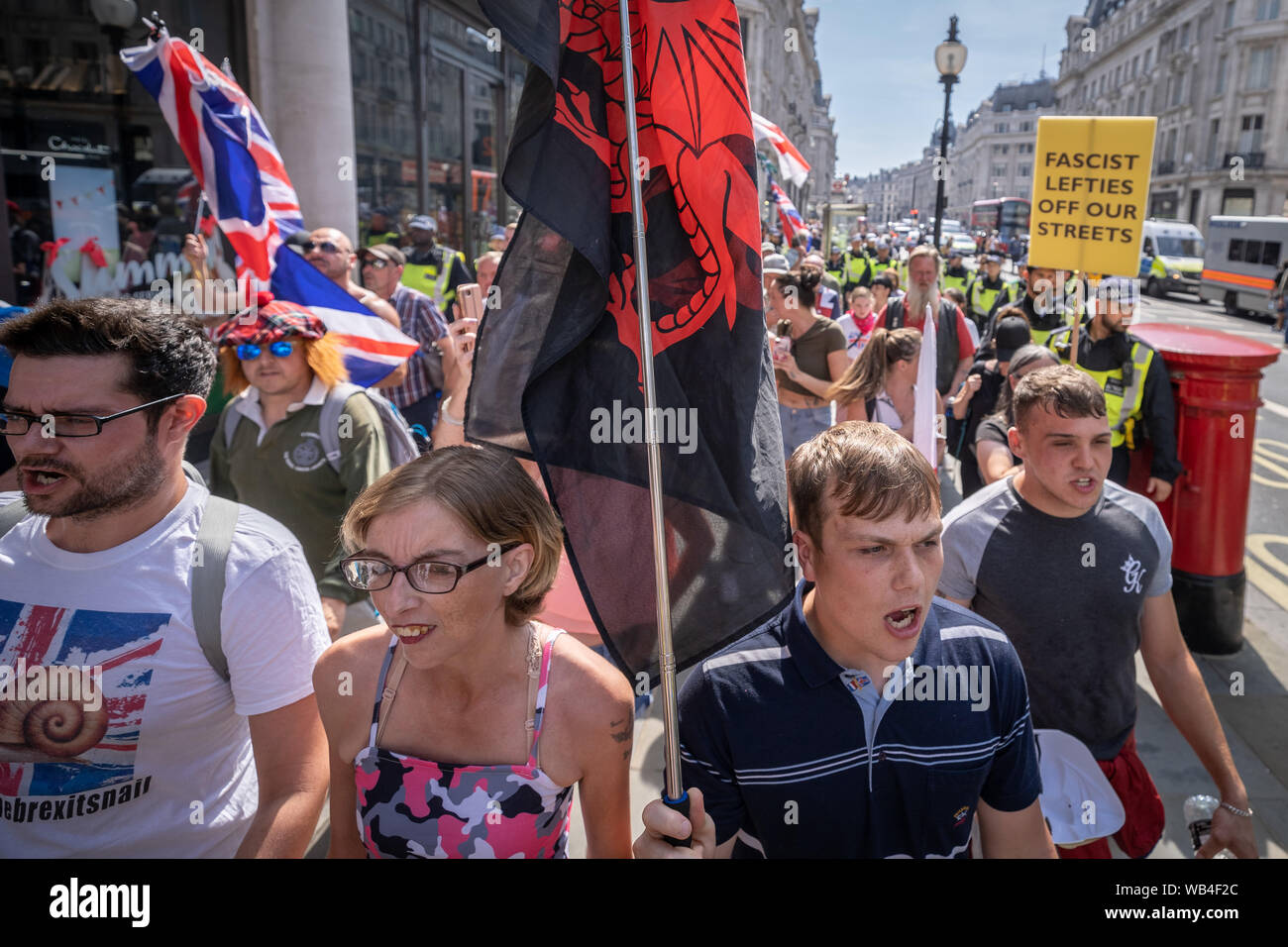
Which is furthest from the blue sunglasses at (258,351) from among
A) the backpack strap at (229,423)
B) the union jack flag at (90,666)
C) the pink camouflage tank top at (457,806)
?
the pink camouflage tank top at (457,806)

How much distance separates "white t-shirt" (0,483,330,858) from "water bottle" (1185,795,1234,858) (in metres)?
2.47

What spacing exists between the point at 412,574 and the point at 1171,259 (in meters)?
40.4

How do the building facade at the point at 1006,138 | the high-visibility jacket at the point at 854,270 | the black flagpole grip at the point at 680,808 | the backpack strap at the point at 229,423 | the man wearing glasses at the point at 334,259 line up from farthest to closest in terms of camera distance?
the building facade at the point at 1006,138 → the high-visibility jacket at the point at 854,270 → the man wearing glasses at the point at 334,259 → the backpack strap at the point at 229,423 → the black flagpole grip at the point at 680,808

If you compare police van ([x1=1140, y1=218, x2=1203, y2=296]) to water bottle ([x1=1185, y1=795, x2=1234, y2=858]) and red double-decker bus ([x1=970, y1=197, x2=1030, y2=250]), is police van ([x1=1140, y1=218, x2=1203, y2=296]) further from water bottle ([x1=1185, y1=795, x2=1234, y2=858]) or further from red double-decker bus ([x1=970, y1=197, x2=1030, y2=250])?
water bottle ([x1=1185, y1=795, x2=1234, y2=858])

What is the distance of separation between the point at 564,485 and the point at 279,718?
84cm

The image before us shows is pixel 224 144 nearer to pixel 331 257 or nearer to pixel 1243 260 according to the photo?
pixel 331 257

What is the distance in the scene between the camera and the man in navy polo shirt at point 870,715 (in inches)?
71.6

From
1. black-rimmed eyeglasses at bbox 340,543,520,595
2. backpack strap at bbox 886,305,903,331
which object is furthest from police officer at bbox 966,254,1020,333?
black-rimmed eyeglasses at bbox 340,543,520,595

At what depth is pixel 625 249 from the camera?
2.27 metres

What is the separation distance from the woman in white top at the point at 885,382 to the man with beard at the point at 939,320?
5.86ft

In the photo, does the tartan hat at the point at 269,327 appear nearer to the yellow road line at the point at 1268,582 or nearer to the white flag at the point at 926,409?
the white flag at the point at 926,409

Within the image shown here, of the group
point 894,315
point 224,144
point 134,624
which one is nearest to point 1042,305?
point 894,315
